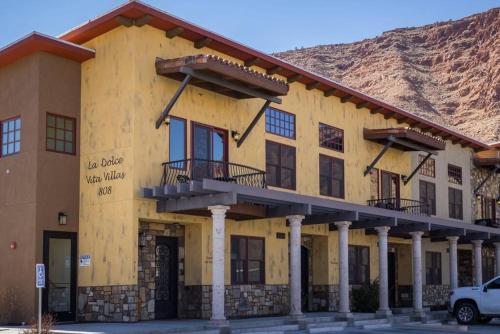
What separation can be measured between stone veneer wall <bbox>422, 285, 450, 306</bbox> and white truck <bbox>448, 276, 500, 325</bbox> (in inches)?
310

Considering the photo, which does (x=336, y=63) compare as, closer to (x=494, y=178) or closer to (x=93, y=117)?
(x=494, y=178)

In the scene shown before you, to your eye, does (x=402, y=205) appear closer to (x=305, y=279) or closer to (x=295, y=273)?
(x=305, y=279)

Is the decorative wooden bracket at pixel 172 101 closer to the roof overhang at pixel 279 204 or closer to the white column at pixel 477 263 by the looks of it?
the roof overhang at pixel 279 204

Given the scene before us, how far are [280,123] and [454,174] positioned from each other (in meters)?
14.8

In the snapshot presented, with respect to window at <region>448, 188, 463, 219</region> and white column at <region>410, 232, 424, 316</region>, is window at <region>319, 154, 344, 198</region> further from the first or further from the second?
window at <region>448, 188, 463, 219</region>

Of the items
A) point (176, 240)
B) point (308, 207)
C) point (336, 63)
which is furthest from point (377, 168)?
point (336, 63)

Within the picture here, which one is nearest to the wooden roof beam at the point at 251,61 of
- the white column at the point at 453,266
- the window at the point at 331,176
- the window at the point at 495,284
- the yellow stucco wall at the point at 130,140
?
the yellow stucco wall at the point at 130,140

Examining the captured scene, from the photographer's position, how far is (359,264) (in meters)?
31.8

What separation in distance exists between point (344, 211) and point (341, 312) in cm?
328

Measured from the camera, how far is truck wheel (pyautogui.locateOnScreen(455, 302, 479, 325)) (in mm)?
27158

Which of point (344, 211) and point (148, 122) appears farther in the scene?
point (344, 211)

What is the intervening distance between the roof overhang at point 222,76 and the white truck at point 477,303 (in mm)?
9378

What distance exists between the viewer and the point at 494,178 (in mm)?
43469

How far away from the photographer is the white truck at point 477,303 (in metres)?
26.5
